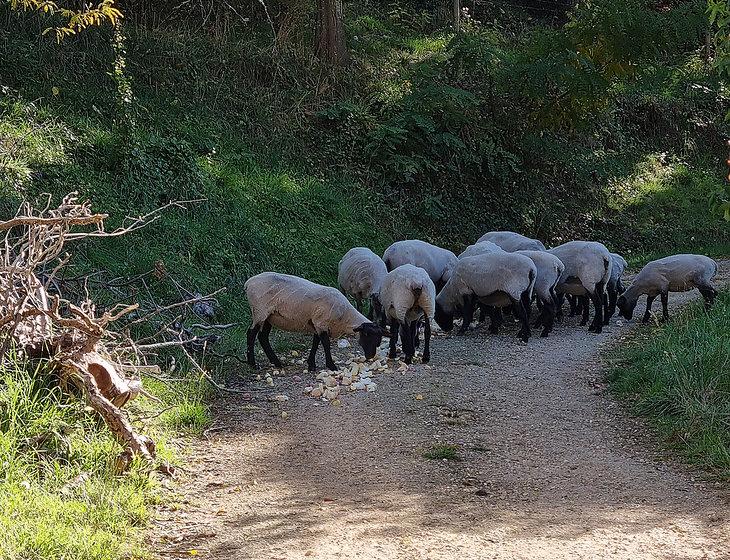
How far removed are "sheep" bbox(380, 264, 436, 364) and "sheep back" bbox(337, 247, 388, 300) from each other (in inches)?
35.2

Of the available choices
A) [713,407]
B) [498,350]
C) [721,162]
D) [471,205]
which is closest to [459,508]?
[713,407]

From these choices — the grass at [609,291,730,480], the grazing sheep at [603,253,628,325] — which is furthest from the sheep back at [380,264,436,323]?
the grazing sheep at [603,253,628,325]

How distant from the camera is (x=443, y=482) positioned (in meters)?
6.16

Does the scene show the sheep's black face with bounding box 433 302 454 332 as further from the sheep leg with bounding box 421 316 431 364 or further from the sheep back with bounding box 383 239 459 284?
the sheep leg with bounding box 421 316 431 364

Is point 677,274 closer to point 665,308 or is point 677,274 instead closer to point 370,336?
point 665,308

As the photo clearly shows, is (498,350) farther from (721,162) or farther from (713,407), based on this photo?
(721,162)

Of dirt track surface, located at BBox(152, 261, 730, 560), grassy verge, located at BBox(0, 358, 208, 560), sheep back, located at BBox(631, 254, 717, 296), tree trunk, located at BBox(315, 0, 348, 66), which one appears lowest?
dirt track surface, located at BBox(152, 261, 730, 560)

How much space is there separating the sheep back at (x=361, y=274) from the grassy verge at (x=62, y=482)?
4.72 metres

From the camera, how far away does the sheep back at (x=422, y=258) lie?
12.0 meters

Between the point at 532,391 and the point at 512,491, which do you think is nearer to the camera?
the point at 512,491

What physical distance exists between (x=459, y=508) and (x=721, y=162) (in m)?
19.7

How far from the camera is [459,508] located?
5.66 meters

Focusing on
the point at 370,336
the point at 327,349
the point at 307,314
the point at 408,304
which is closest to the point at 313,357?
the point at 327,349

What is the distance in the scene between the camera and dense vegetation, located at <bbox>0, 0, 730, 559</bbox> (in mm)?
13070
